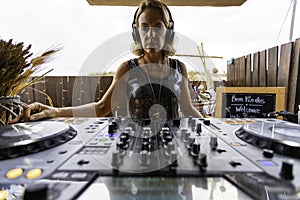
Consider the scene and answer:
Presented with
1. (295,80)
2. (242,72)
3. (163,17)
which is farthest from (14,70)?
(242,72)

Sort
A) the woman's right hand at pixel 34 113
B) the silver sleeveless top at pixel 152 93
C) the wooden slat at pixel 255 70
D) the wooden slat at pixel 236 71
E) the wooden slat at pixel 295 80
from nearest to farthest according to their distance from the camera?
the woman's right hand at pixel 34 113 → the silver sleeveless top at pixel 152 93 → the wooden slat at pixel 295 80 → the wooden slat at pixel 255 70 → the wooden slat at pixel 236 71

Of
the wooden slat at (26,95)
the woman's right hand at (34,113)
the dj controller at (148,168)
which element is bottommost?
the dj controller at (148,168)

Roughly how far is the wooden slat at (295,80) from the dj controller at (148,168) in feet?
3.79

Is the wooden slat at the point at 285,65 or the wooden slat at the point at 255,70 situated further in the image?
the wooden slat at the point at 255,70

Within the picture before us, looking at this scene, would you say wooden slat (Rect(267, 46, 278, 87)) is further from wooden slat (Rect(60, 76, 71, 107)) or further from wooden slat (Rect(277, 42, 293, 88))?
wooden slat (Rect(60, 76, 71, 107))

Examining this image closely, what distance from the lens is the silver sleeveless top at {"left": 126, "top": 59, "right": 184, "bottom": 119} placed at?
1.04 metres

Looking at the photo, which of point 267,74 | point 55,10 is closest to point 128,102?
point 55,10

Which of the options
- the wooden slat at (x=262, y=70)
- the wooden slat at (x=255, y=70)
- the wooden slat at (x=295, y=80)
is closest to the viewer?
the wooden slat at (x=295, y=80)

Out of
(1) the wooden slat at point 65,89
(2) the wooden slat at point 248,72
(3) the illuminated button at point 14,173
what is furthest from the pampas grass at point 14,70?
(1) the wooden slat at point 65,89

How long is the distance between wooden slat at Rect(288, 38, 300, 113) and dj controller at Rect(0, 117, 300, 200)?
1156 mm

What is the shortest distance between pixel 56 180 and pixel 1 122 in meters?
0.55

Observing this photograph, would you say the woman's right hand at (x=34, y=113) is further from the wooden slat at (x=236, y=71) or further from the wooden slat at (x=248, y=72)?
the wooden slat at (x=236, y=71)

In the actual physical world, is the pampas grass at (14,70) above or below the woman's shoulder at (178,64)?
below

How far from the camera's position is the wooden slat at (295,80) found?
1433mm
